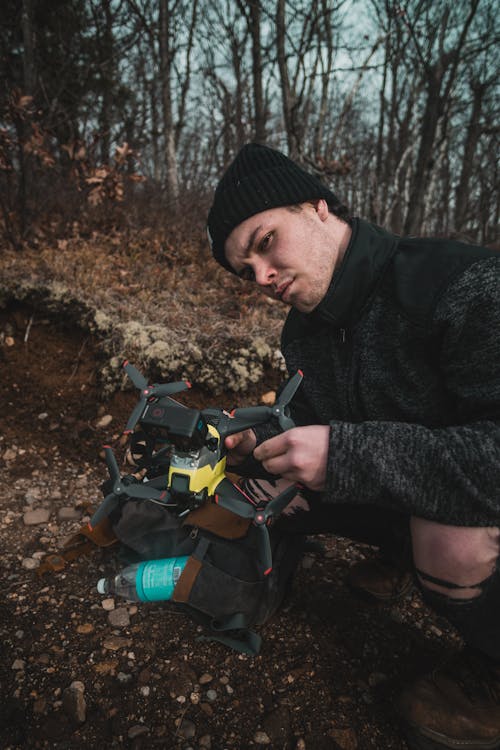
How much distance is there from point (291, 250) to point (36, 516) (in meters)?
1.96

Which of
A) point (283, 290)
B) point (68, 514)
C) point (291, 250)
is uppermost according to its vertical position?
point (291, 250)

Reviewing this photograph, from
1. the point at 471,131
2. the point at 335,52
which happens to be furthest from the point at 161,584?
the point at 471,131

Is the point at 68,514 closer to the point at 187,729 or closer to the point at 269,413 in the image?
the point at 187,729

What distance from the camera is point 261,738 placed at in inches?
54.3

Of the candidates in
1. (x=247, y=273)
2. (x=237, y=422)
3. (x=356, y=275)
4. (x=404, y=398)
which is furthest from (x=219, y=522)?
(x=356, y=275)

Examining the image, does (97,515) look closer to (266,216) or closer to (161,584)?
(161,584)

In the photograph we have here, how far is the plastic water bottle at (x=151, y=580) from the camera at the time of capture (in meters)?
1.74

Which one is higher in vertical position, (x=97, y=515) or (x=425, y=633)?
(x=97, y=515)

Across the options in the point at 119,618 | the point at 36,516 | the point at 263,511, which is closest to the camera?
the point at 263,511

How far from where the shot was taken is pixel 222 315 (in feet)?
12.8

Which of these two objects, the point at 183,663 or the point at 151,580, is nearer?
the point at 183,663

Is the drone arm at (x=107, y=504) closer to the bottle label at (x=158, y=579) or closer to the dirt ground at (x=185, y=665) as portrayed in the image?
the bottle label at (x=158, y=579)

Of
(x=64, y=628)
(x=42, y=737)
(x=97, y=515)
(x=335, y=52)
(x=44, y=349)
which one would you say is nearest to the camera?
(x=42, y=737)

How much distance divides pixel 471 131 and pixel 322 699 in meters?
12.4
